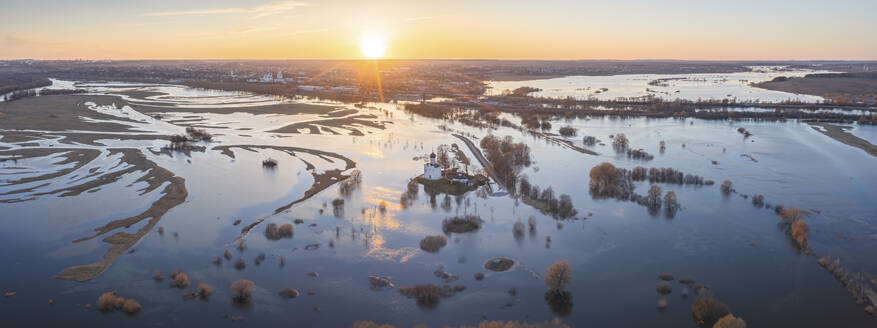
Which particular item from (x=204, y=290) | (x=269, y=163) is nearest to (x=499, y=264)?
(x=204, y=290)

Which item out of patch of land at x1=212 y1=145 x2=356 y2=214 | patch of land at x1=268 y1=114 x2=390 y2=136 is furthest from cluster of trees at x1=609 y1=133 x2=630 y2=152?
patch of land at x1=268 y1=114 x2=390 y2=136

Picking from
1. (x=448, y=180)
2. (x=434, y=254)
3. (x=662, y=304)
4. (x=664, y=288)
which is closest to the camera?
(x=662, y=304)

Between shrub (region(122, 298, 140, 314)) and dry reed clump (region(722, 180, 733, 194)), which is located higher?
dry reed clump (region(722, 180, 733, 194))

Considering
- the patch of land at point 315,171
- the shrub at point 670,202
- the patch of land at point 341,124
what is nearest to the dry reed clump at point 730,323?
the shrub at point 670,202

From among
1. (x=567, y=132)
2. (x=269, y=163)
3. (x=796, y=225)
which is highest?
(x=567, y=132)

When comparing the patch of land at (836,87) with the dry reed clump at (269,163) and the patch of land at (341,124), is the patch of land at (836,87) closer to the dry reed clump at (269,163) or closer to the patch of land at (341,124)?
the patch of land at (341,124)

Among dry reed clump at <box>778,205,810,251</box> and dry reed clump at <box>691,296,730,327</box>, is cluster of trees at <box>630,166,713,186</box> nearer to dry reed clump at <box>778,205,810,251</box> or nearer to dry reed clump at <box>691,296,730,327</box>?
dry reed clump at <box>778,205,810,251</box>

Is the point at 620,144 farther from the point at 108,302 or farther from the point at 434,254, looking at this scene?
the point at 108,302

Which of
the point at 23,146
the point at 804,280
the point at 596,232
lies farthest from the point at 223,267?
the point at 23,146
